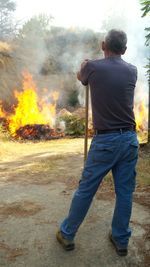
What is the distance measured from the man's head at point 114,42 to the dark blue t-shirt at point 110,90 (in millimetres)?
76

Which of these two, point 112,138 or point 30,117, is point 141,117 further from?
point 112,138

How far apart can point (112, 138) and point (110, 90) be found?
0.51 m

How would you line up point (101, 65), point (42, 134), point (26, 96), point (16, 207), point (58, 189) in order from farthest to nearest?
1. point (26, 96)
2. point (42, 134)
3. point (58, 189)
4. point (16, 207)
5. point (101, 65)

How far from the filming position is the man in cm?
385

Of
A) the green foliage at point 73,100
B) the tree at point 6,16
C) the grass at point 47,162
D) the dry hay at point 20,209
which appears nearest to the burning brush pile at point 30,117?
the green foliage at point 73,100

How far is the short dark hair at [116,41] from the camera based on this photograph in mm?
3854

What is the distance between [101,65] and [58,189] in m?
3.00

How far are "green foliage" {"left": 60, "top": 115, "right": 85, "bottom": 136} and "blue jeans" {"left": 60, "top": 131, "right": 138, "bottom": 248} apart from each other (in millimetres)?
10887

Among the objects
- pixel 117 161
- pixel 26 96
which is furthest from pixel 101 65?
pixel 26 96

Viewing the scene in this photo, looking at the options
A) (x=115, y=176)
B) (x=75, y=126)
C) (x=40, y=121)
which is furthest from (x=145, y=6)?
(x=40, y=121)

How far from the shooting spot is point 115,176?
3980mm

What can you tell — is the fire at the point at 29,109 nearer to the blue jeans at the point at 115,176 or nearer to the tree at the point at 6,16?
the blue jeans at the point at 115,176

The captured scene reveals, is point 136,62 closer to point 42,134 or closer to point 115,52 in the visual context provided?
point 42,134

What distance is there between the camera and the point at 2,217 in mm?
4836
